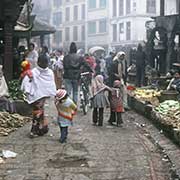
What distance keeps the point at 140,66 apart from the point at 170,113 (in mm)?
9280

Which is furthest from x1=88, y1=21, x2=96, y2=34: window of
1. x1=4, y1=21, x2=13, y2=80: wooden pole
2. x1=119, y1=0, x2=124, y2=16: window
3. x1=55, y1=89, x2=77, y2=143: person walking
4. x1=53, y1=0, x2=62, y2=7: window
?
x1=55, y1=89, x2=77, y2=143: person walking

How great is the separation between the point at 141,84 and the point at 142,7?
31853 mm

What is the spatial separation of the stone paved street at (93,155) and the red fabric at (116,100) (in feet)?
1.63

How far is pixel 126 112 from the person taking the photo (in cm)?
1412

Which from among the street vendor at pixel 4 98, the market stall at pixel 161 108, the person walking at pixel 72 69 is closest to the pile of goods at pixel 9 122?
the street vendor at pixel 4 98

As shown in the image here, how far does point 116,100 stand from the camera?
11.5 m

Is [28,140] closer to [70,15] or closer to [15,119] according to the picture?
[15,119]

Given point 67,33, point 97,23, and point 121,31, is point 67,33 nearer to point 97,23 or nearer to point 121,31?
point 97,23

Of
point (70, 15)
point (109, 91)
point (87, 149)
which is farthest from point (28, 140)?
point (70, 15)

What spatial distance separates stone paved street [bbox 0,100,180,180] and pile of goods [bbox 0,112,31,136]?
21 centimetres

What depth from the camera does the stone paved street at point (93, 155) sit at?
7.15m

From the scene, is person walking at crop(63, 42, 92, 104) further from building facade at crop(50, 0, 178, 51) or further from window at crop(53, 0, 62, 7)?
window at crop(53, 0, 62, 7)

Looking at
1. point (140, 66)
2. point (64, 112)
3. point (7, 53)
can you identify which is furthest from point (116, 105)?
point (140, 66)

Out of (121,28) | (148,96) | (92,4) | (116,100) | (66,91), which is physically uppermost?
(92,4)
